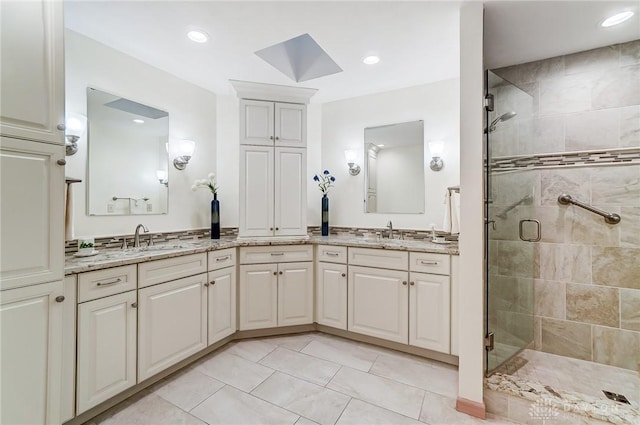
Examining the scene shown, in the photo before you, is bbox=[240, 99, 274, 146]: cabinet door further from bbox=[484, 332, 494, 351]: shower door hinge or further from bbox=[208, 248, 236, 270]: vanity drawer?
bbox=[484, 332, 494, 351]: shower door hinge

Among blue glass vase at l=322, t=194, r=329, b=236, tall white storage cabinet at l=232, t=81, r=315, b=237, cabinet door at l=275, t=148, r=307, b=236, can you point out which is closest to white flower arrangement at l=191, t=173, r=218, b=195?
tall white storage cabinet at l=232, t=81, r=315, b=237

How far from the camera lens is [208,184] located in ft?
9.34

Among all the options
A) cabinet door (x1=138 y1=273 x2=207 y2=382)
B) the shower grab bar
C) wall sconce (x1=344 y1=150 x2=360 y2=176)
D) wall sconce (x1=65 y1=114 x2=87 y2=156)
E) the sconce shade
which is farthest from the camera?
wall sconce (x1=344 y1=150 x2=360 y2=176)

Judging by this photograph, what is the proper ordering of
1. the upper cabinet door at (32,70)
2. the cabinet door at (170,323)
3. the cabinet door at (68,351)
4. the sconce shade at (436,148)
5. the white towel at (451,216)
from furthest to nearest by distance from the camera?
the sconce shade at (436,148) < the white towel at (451,216) < the cabinet door at (170,323) < the cabinet door at (68,351) < the upper cabinet door at (32,70)

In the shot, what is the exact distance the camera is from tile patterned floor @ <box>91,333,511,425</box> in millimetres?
1598

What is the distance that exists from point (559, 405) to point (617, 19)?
2.41 metres

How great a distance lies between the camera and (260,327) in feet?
8.38

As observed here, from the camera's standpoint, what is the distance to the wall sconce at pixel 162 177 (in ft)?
8.32

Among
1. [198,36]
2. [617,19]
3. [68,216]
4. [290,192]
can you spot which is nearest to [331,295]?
[290,192]

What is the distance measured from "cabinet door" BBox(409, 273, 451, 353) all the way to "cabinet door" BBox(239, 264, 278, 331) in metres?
1.24

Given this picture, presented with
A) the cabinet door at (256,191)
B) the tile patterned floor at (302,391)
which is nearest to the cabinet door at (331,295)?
the tile patterned floor at (302,391)

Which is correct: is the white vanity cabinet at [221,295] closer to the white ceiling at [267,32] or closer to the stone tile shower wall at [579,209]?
the white ceiling at [267,32]

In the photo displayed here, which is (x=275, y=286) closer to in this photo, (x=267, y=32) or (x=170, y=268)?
(x=170, y=268)

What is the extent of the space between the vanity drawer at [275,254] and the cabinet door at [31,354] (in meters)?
1.36
